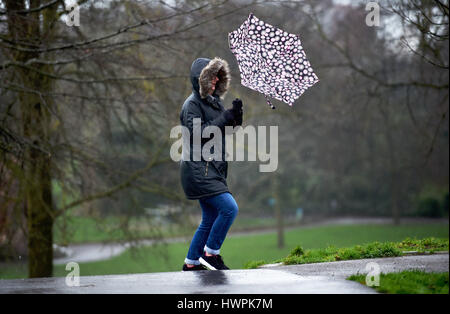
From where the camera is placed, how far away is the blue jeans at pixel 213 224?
512 centimetres

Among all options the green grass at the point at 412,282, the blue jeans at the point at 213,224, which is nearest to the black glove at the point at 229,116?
the blue jeans at the point at 213,224

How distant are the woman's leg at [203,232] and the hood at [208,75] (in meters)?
1.15

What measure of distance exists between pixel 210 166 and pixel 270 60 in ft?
4.10

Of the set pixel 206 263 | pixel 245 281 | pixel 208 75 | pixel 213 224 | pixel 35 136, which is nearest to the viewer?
pixel 245 281

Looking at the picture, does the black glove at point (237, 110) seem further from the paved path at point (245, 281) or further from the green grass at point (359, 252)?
the green grass at point (359, 252)

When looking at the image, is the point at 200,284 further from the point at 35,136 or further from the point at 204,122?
the point at 35,136

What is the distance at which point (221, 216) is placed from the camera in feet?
16.9

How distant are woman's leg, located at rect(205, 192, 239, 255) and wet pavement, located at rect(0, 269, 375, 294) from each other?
31 cm

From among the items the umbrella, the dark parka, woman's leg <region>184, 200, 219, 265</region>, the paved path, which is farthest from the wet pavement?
the umbrella

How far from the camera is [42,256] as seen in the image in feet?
31.6

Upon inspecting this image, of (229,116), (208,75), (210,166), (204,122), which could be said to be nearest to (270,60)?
(208,75)

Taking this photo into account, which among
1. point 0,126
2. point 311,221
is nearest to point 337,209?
point 311,221

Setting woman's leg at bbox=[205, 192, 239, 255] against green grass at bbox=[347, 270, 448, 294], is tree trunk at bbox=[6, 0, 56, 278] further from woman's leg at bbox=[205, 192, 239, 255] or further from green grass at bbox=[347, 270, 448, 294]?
green grass at bbox=[347, 270, 448, 294]

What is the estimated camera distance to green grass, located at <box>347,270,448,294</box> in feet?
13.0
